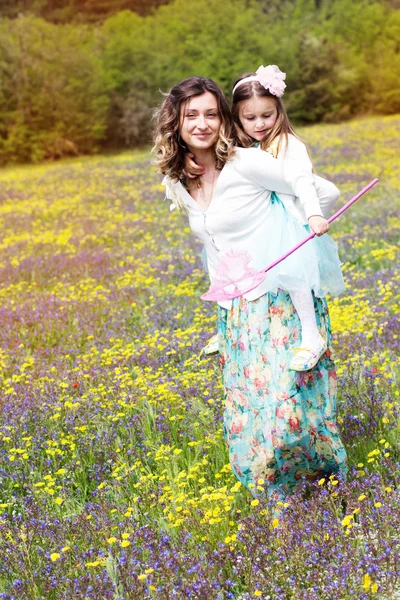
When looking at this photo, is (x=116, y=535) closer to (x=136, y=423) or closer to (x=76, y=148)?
(x=136, y=423)

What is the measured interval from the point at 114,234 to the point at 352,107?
158 ft

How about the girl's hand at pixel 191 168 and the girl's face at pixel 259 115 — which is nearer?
the girl's face at pixel 259 115

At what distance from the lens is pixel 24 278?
10344mm

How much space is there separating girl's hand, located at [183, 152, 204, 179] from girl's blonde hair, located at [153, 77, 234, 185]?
0.03 m

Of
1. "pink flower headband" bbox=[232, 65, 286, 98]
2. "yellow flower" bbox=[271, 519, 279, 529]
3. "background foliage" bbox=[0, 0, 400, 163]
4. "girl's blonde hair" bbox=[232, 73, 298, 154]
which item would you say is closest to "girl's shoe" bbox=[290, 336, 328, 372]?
"yellow flower" bbox=[271, 519, 279, 529]

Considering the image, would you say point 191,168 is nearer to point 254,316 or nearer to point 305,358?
point 254,316

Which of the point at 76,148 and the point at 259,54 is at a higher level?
the point at 259,54

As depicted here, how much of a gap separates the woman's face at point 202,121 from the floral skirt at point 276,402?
74 cm

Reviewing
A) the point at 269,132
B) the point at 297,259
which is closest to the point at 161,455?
the point at 297,259

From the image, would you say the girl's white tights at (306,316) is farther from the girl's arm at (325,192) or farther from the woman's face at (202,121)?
the woman's face at (202,121)

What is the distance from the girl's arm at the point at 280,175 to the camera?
3.21 m

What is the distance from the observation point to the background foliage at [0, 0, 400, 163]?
43.8m

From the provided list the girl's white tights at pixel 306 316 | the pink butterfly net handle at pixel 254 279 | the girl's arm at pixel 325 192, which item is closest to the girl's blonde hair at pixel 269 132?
the girl's arm at pixel 325 192

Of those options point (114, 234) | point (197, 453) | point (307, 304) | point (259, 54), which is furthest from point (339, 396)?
point (259, 54)
